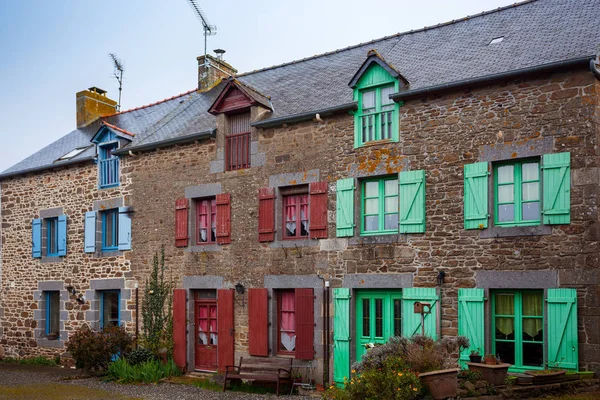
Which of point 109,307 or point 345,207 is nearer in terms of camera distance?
point 345,207

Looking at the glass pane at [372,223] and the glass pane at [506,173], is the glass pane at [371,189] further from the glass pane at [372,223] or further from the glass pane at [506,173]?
the glass pane at [506,173]

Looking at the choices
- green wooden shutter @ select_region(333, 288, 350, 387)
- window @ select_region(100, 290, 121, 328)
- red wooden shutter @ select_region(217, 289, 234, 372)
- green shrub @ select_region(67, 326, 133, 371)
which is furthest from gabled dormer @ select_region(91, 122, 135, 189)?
green wooden shutter @ select_region(333, 288, 350, 387)

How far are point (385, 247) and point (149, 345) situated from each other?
21.1 ft

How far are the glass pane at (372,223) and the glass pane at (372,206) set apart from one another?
98 millimetres

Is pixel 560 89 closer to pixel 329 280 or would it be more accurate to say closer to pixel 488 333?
pixel 488 333

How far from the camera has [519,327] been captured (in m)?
11.0

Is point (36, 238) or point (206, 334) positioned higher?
point (36, 238)

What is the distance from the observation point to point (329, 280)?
43.2ft

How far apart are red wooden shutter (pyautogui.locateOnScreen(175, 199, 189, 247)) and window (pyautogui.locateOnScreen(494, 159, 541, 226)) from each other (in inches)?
281

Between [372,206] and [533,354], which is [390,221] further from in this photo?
[533,354]

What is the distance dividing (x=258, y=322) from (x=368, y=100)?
4.97 m

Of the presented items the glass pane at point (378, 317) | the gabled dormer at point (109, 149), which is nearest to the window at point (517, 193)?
the glass pane at point (378, 317)

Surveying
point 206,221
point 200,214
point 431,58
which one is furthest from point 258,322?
point 431,58

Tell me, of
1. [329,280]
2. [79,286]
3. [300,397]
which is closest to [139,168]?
[79,286]
